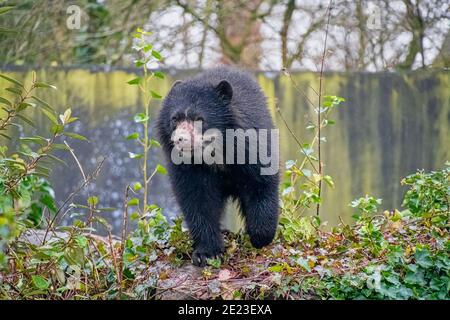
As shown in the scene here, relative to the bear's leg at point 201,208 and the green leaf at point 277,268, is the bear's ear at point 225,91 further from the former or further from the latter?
the green leaf at point 277,268

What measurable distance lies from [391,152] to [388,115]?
0.41 meters

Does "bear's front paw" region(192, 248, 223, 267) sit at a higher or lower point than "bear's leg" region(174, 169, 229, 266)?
lower

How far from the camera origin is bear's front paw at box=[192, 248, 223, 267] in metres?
4.24

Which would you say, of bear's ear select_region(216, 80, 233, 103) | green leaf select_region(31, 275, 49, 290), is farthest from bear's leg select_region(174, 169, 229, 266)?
green leaf select_region(31, 275, 49, 290)

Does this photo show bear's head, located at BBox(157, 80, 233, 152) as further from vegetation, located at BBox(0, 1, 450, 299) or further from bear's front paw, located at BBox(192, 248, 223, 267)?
bear's front paw, located at BBox(192, 248, 223, 267)

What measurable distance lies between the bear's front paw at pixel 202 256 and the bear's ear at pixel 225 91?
3.30ft

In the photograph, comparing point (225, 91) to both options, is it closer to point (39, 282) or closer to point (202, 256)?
point (202, 256)

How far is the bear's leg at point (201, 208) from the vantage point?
4355 mm

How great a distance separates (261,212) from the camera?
4.41 meters

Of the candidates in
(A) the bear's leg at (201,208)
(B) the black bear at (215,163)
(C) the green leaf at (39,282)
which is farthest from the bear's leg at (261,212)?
(C) the green leaf at (39,282)

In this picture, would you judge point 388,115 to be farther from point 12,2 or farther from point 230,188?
point 12,2

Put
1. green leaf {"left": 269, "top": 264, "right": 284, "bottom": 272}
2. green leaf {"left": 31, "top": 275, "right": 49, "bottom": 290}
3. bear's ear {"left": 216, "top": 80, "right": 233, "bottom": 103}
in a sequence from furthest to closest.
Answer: bear's ear {"left": 216, "top": 80, "right": 233, "bottom": 103} → green leaf {"left": 269, "top": 264, "right": 284, "bottom": 272} → green leaf {"left": 31, "top": 275, "right": 49, "bottom": 290}

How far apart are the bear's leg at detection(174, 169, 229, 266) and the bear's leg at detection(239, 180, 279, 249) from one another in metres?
0.21

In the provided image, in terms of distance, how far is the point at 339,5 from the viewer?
8.23 metres
